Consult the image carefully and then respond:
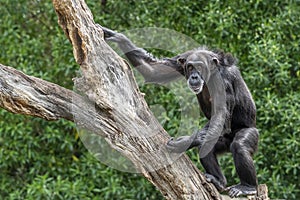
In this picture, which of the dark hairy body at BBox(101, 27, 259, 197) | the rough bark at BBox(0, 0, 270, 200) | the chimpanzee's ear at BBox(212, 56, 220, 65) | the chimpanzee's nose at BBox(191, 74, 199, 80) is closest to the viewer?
the rough bark at BBox(0, 0, 270, 200)

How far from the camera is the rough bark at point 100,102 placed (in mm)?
6254

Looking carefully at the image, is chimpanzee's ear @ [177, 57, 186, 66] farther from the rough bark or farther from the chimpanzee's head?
the rough bark

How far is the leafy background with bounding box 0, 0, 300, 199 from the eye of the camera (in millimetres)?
10422

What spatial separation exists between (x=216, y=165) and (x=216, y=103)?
72 centimetres

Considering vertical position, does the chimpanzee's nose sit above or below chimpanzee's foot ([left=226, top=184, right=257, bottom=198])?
above


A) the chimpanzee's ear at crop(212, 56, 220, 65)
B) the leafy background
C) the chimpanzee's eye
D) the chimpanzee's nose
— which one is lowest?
the leafy background

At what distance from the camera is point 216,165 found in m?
7.18

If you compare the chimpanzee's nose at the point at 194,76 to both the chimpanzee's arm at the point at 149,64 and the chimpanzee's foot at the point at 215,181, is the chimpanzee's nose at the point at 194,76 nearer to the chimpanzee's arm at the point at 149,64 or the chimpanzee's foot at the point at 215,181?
the chimpanzee's arm at the point at 149,64

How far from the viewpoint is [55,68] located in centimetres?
1134

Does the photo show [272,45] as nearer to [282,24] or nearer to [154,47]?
[282,24]

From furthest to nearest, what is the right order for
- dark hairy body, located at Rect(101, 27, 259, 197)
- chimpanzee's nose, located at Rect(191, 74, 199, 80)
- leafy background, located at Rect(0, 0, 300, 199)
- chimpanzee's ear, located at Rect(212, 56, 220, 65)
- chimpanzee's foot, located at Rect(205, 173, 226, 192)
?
leafy background, located at Rect(0, 0, 300, 199) → chimpanzee's ear, located at Rect(212, 56, 220, 65) → chimpanzee's nose, located at Rect(191, 74, 199, 80) → dark hairy body, located at Rect(101, 27, 259, 197) → chimpanzee's foot, located at Rect(205, 173, 226, 192)

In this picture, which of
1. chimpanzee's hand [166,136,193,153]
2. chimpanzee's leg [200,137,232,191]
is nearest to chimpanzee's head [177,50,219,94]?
chimpanzee's leg [200,137,232,191]

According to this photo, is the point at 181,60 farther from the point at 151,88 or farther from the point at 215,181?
the point at 151,88

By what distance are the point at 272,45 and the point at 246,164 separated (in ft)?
12.5
